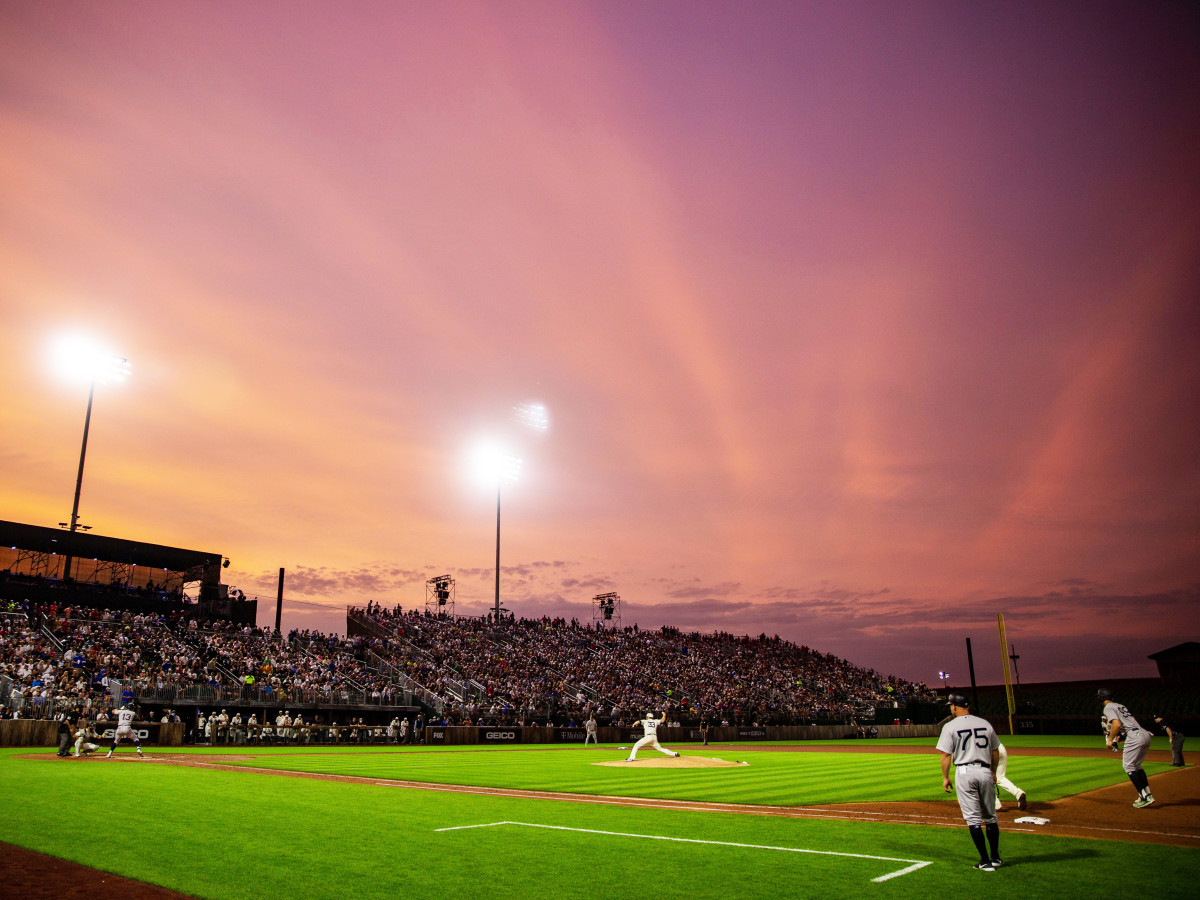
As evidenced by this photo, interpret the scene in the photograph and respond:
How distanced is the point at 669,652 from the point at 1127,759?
5629cm

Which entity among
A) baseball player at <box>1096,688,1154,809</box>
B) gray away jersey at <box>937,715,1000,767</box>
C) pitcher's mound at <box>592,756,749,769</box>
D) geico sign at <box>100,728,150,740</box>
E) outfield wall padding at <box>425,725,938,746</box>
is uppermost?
gray away jersey at <box>937,715,1000,767</box>

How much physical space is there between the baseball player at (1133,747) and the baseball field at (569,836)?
30cm

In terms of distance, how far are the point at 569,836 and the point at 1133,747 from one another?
937 cm

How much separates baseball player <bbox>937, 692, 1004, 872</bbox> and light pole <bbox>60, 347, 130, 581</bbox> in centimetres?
5264

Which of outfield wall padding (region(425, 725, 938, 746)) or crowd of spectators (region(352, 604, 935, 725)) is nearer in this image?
outfield wall padding (region(425, 725, 938, 746))

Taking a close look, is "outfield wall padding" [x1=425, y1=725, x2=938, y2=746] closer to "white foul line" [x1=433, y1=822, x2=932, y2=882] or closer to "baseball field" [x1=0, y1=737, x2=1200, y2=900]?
"baseball field" [x1=0, y1=737, x2=1200, y2=900]

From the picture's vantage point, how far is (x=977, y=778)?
7.75m

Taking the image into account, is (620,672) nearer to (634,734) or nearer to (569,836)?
(634,734)

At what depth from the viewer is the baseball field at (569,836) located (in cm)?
704

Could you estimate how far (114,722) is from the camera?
29.9 m

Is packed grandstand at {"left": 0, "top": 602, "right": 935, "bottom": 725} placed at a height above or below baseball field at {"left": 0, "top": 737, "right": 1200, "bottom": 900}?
above

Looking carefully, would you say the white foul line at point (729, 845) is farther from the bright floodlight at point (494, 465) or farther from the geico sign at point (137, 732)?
the bright floodlight at point (494, 465)

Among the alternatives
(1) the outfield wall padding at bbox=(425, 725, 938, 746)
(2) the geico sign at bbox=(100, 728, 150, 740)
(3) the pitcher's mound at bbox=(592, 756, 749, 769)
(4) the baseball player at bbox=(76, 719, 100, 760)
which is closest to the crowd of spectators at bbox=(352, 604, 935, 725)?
(1) the outfield wall padding at bbox=(425, 725, 938, 746)

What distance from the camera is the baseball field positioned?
704cm
